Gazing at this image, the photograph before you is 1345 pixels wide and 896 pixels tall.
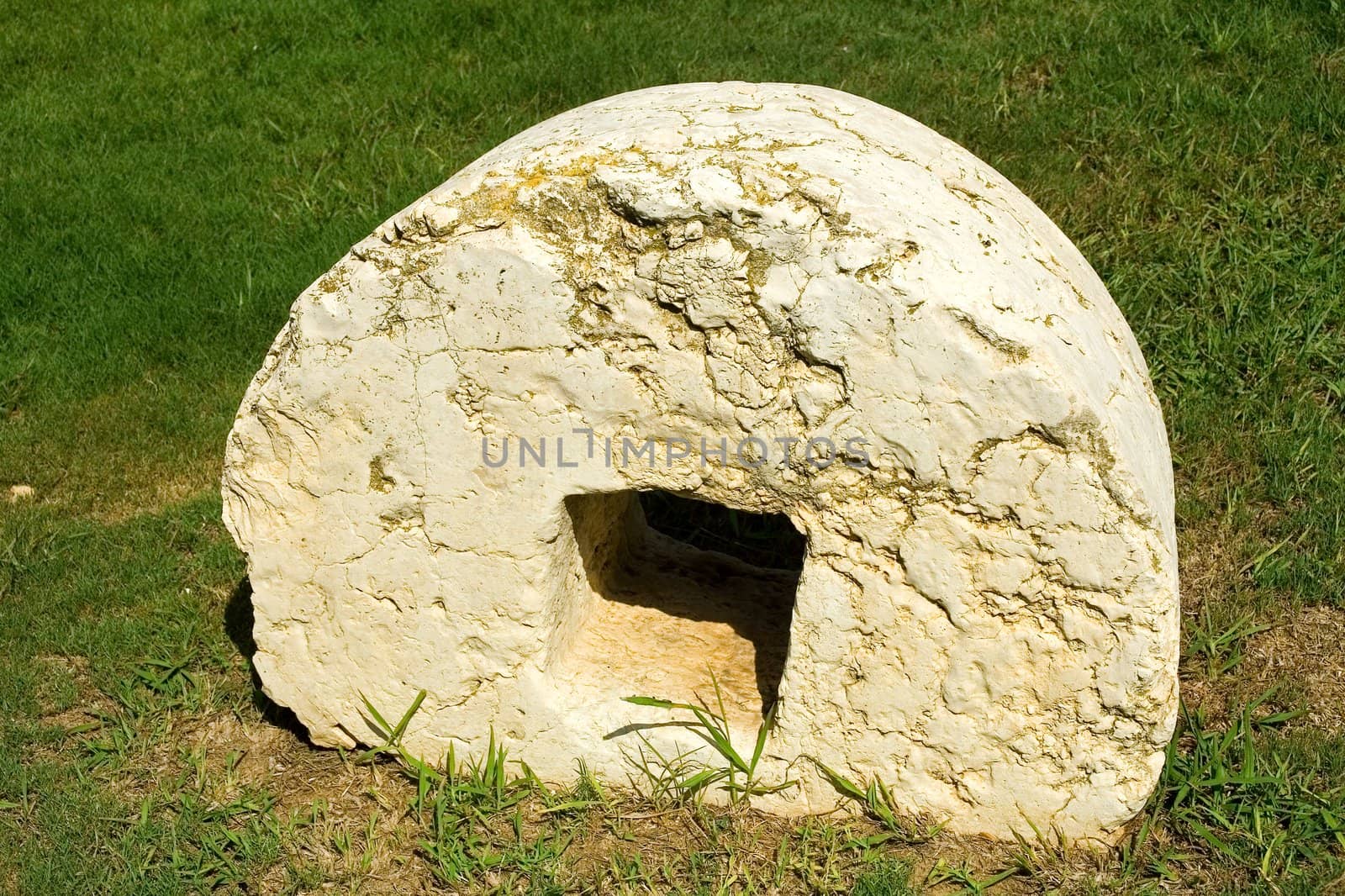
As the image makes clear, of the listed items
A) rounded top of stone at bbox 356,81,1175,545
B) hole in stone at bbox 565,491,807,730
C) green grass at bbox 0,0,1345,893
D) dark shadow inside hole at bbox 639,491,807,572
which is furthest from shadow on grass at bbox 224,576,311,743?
rounded top of stone at bbox 356,81,1175,545

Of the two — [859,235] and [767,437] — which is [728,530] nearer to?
[767,437]

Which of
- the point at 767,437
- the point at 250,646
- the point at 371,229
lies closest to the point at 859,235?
the point at 767,437

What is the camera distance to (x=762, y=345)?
9.86 ft

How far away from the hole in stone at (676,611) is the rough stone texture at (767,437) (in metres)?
0.04

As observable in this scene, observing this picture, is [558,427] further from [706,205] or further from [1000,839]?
[1000,839]

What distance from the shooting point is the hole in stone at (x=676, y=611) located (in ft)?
11.8

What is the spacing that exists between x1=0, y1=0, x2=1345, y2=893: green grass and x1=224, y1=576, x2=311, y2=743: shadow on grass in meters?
0.02

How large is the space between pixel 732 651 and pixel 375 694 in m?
0.96

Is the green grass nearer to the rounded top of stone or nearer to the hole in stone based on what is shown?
the hole in stone

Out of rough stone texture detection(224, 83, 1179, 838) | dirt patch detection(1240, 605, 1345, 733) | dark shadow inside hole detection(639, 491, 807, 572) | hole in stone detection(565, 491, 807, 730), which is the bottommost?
dark shadow inside hole detection(639, 491, 807, 572)

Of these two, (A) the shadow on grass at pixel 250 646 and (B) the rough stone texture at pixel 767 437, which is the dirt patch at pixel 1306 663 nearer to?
(B) the rough stone texture at pixel 767 437

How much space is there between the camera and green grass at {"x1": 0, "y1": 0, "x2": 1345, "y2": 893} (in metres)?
3.44

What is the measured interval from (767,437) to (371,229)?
3.23 m

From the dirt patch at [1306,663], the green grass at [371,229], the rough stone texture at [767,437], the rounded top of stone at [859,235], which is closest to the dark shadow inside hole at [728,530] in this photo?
the rough stone texture at [767,437]
